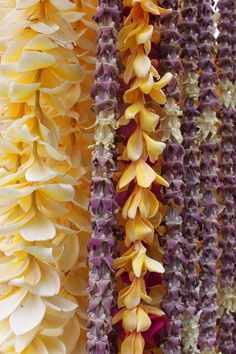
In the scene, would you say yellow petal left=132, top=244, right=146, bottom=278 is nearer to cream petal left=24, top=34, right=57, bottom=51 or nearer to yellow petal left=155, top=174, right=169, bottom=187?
yellow petal left=155, top=174, right=169, bottom=187

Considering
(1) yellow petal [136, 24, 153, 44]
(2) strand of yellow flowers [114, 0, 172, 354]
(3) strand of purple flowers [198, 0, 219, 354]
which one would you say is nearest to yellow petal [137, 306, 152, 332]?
(2) strand of yellow flowers [114, 0, 172, 354]

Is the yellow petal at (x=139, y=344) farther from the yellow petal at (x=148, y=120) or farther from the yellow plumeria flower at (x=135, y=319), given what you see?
the yellow petal at (x=148, y=120)

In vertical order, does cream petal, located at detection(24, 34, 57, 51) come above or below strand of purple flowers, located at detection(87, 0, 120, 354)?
above

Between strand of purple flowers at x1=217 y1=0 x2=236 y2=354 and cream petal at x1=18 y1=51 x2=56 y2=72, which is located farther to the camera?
strand of purple flowers at x1=217 y1=0 x2=236 y2=354

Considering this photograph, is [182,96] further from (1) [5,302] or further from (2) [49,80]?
(1) [5,302]

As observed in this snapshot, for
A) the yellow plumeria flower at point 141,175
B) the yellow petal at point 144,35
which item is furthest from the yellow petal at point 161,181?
the yellow petal at point 144,35

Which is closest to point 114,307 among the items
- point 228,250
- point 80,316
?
point 80,316

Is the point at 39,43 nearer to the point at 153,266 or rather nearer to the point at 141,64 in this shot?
the point at 141,64
